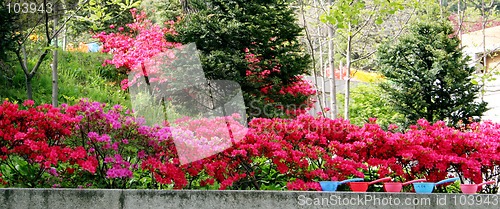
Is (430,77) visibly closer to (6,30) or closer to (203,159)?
(203,159)

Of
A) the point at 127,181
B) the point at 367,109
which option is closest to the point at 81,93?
the point at 127,181

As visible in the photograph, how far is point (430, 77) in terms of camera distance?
6.43 metres

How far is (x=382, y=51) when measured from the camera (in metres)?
6.87

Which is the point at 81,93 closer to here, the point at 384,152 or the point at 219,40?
the point at 219,40

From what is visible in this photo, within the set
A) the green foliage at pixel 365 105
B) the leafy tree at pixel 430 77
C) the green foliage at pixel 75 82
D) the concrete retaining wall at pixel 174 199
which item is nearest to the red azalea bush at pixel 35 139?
the concrete retaining wall at pixel 174 199

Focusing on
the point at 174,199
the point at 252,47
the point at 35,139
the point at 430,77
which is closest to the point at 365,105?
the point at 430,77

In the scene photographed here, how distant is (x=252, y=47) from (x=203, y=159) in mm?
4402

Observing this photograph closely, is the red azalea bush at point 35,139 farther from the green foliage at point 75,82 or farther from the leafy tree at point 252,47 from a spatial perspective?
the leafy tree at point 252,47

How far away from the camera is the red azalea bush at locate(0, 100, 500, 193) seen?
286 cm

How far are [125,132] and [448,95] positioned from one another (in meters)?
5.58

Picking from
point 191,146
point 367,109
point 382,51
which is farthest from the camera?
point 367,109

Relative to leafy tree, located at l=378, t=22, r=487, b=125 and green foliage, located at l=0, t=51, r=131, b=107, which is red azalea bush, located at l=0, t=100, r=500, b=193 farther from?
green foliage, located at l=0, t=51, r=131, b=107

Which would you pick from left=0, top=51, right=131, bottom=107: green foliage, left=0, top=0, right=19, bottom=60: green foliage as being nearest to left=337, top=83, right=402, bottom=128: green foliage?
left=0, top=51, right=131, bottom=107: green foliage

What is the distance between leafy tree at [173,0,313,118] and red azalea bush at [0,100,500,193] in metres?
3.18
